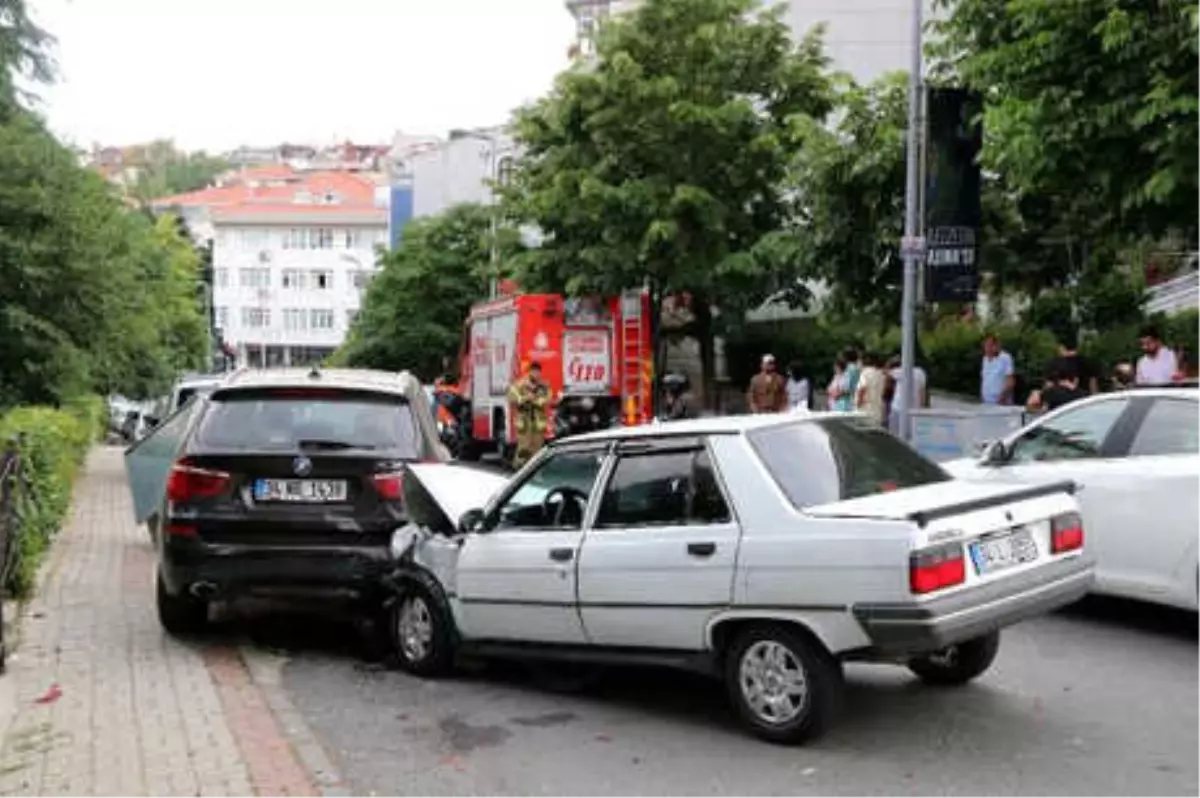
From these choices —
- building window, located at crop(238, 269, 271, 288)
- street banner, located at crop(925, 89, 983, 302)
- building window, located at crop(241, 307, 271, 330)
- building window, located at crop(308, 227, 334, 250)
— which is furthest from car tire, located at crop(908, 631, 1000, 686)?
building window, located at crop(241, 307, 271, 330)

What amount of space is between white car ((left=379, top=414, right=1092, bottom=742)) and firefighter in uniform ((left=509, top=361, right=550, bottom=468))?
11961 mm

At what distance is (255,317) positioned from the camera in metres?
119

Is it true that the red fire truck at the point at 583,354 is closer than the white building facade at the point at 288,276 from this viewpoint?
Yes

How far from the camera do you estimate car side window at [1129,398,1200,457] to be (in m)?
8.56

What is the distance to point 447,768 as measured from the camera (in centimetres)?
624

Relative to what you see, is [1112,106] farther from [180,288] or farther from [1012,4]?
[180,288]

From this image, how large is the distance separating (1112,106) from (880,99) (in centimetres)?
667

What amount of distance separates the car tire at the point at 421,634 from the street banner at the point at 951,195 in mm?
7801

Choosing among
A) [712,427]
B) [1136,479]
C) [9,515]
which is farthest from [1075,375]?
[9,515]

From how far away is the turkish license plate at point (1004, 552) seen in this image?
6176 mm

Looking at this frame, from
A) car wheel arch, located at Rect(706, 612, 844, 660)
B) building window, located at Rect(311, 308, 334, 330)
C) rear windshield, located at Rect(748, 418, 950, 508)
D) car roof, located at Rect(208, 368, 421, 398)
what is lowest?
car wheel arch, located at Rect(706, 612, 844, 660)

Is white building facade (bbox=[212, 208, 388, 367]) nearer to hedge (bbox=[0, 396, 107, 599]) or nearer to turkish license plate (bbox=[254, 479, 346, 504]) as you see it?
hedge (bbox=[0, 396, 107, 599])

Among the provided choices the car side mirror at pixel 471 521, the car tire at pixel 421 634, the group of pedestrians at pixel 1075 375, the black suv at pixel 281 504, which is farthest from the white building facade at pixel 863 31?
the car side mirror at pixel 471 521

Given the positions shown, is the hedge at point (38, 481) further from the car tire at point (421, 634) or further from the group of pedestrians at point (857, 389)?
the group of pedestrians at point (857, 389)
